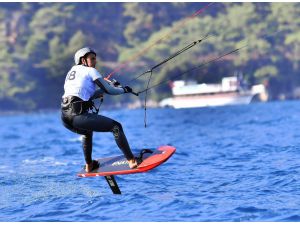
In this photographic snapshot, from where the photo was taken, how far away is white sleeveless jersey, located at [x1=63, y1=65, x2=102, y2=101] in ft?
40.2

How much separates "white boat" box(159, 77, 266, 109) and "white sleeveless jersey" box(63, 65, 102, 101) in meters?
119

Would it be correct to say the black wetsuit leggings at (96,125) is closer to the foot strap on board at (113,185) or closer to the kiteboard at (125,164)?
the kiteboard at (125,164)

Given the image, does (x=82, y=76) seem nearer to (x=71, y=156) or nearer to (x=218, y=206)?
(x=218, y=206)

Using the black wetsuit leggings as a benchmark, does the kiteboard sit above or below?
below

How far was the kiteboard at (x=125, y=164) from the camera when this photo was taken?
1269 cm

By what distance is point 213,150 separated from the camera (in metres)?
23.8

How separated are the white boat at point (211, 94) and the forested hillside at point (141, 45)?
176 inches

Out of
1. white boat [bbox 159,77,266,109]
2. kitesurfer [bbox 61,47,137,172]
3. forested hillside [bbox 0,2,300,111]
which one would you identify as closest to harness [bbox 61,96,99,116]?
kitesurfer [bbox 61,47,137,172]

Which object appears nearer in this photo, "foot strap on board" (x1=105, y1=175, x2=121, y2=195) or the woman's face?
the woman's face

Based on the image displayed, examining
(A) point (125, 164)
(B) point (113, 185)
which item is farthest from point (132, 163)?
(B) point (113, 185)

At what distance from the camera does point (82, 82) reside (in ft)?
40.2

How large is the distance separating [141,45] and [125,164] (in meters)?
145

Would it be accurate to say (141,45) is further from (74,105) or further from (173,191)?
(74,105)

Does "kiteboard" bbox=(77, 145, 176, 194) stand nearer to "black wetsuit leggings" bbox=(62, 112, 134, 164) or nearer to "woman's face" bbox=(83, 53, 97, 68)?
"black wetsuit leggings" bbox=(62, 112, 134, 164)
